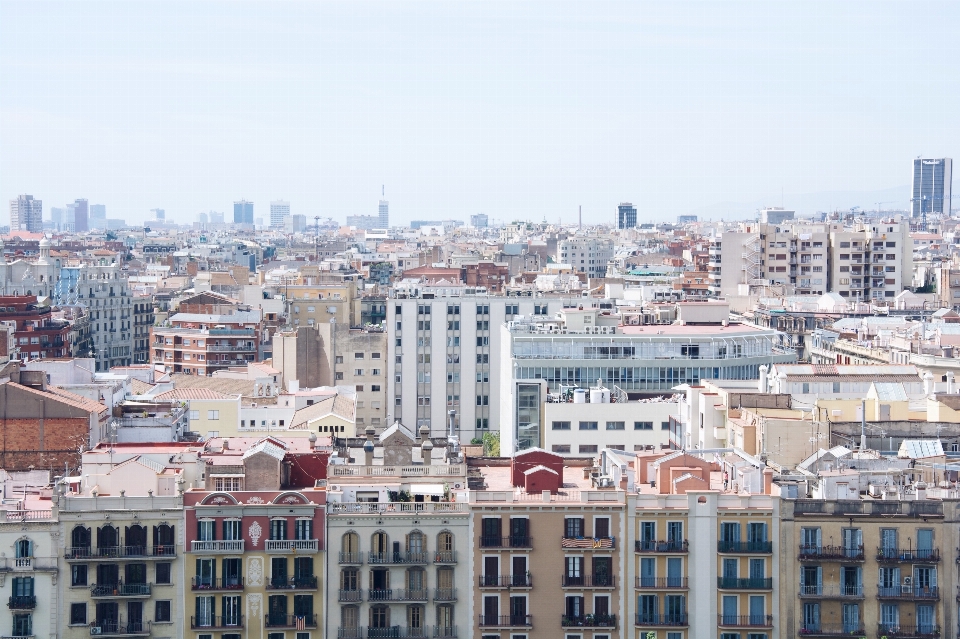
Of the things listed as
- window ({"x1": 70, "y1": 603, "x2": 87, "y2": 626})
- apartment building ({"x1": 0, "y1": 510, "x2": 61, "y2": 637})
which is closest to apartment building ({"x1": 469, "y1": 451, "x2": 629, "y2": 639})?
window ({"x1": 70, "y1": 603, "x2": 87, "y2": 626})

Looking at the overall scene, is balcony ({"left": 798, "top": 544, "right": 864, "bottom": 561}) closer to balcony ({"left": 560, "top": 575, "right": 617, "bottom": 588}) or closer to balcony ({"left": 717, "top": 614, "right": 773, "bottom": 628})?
balcony ({"left": 717, "top": 614, "right": 773, "bottom": 628})

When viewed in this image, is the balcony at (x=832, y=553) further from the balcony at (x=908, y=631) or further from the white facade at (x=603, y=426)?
the white facade at (x=603, y=426)

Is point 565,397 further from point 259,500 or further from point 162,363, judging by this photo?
point 162,363

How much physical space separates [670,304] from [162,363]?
121 feet

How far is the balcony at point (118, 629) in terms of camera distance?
44.3 m

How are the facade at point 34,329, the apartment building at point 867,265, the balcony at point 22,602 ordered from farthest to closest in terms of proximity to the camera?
the apartment building at point 867,265
the facade at point 34,329
the balcony at point 22,602

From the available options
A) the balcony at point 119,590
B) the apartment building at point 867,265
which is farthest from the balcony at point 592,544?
the apartment building at point 867,265

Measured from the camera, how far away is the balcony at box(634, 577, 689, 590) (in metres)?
44.8

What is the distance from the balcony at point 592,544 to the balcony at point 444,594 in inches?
125

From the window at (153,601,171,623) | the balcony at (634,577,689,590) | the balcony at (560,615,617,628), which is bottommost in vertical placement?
the balcony at (560,615,617,628)

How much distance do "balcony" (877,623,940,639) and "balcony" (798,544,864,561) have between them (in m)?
1.95

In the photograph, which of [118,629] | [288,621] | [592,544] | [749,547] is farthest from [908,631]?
[118,629]

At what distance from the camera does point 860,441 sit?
2147 inches

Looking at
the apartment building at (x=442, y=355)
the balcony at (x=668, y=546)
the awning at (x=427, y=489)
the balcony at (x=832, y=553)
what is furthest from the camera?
the apartment building at (x=442, y=355)
